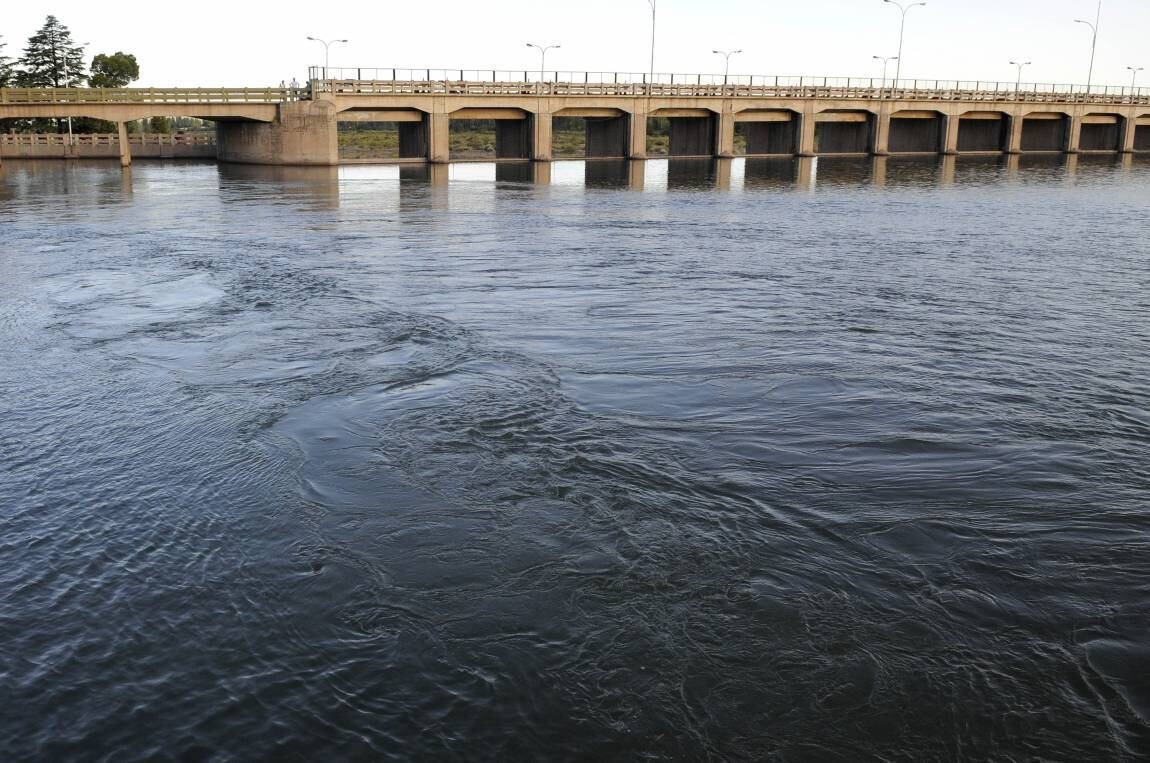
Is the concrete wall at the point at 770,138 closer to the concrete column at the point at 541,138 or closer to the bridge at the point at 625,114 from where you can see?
the bridge at the point at 625,114

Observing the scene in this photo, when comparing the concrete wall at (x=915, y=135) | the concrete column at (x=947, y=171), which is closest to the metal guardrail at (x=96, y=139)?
the concrete column at (x=947, y=171)

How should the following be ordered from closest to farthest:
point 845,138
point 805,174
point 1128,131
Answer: point 805,174, point 845,138, point 1128,131

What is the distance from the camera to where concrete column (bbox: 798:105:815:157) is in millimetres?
88250

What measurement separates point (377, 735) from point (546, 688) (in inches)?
39.1

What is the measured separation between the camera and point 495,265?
22625 millimetres

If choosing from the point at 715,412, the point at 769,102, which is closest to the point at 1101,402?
the point at 715,412

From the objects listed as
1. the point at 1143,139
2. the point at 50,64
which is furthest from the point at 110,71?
the point at 1143,139

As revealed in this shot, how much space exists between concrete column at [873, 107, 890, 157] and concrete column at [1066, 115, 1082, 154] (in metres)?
22.6

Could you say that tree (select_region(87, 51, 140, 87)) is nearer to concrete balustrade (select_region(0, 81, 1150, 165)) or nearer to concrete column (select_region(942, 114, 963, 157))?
concrete balustrade (select_region(0, 81, 1150, 165))

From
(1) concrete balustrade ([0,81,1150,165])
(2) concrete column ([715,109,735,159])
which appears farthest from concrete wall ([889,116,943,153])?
(2) concrete column ([715,109,735,159])

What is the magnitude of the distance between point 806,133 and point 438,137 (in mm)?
34125

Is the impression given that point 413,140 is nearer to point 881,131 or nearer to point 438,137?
point 438,137

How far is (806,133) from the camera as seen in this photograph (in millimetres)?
88750

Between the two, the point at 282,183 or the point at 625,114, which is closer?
the point at 282,183
